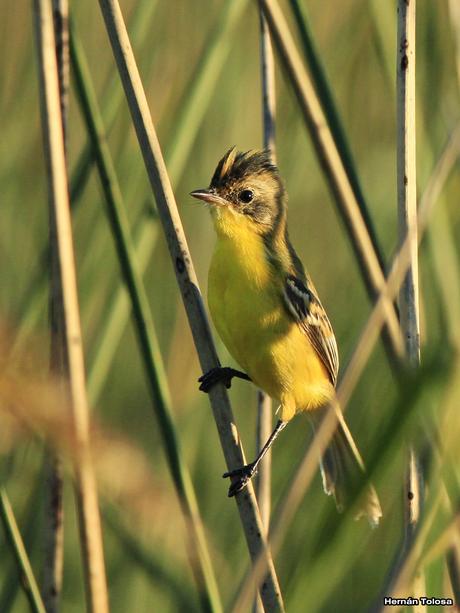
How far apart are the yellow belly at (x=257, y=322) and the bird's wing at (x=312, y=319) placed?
4 centimetres

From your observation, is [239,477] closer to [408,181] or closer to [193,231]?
Answer: [408,181]

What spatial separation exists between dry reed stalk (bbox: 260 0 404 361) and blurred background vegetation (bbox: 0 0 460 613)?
297 mm

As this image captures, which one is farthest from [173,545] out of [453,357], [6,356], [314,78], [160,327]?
[453,357]

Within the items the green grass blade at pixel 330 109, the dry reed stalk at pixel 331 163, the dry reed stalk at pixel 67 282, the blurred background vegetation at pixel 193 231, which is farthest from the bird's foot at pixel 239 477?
the green grass blade at pixel 330 109

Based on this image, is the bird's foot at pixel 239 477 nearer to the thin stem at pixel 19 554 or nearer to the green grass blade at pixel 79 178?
the thin stem at pixel 19 554

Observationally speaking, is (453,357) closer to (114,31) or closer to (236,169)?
(114,31)

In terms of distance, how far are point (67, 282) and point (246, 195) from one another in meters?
1.41

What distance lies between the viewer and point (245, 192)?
11.9 ft

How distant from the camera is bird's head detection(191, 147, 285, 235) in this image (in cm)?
353

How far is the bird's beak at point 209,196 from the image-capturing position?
3.42m

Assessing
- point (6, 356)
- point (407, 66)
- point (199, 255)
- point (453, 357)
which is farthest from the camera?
point (199, 255)

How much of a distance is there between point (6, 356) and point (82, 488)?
0.89 meters

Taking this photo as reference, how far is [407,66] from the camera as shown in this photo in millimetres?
2596

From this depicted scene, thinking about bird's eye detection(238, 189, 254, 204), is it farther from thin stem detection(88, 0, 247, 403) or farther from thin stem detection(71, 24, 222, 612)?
thin stem detection(71, 24, 222, 612)
